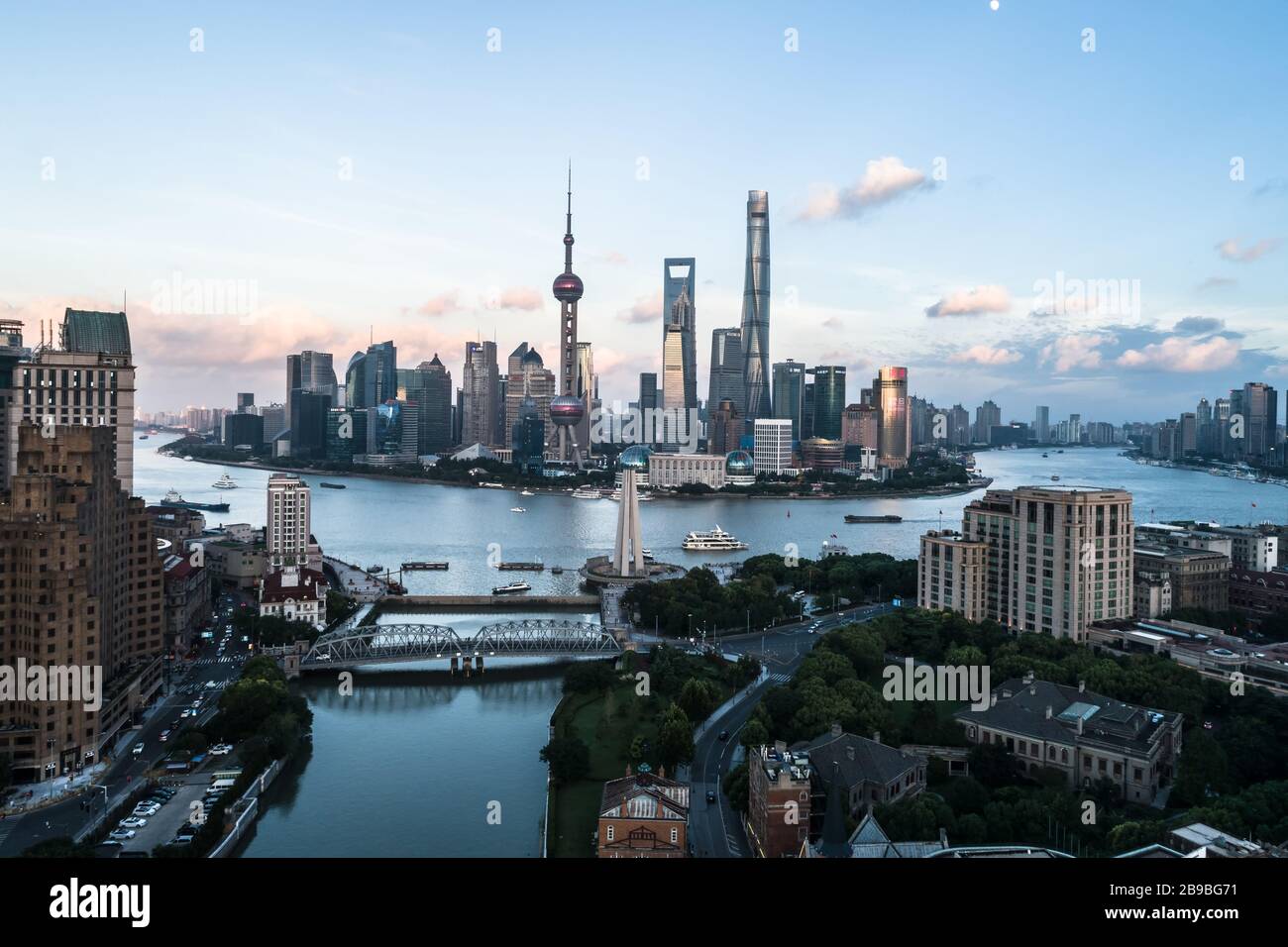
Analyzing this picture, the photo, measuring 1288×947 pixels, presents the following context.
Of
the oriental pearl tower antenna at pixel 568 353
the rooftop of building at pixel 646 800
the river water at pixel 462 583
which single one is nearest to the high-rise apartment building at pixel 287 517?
the river water at pixel 462 583

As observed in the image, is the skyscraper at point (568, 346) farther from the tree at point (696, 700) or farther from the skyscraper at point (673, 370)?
the tree at point (696, 700)

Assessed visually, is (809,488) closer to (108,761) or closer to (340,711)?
(340,711)

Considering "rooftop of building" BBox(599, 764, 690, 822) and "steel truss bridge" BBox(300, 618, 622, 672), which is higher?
"rooftop of building" BBox(599, 764, 690, 822)

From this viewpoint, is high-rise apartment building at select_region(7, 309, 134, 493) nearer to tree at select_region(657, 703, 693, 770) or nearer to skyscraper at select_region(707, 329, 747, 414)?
tree at select_region(657, 703, 693, 770)

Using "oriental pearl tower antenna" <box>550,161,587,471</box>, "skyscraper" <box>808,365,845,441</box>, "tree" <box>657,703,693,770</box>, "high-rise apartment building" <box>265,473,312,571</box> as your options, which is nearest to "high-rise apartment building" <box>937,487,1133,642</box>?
"tree" <box>657,703,693,770</box>
